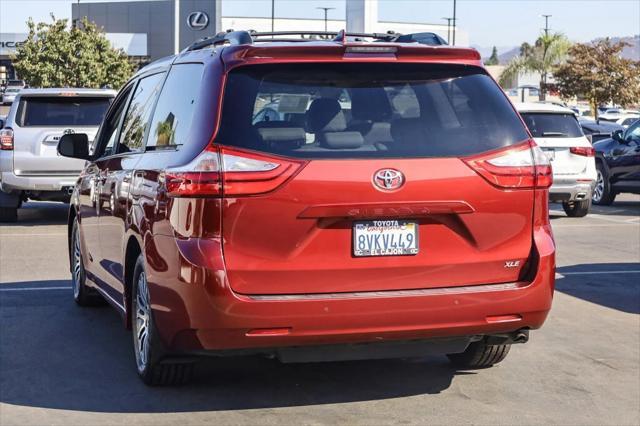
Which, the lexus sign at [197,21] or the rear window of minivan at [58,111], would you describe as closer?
the rear window of minivan at [58,111]

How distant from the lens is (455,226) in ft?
19.1

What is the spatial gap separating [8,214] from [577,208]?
8657 mm

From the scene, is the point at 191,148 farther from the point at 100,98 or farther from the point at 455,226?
the point at 100,98

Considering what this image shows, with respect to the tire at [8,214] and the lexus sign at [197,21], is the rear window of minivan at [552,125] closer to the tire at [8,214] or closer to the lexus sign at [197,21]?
the tire at [8,214]

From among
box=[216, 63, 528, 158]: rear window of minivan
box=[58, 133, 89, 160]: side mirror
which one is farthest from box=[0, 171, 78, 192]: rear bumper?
box=[216, 63, 528, 158]: rear window of minivan

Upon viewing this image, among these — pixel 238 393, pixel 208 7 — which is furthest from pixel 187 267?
pixel 208 7

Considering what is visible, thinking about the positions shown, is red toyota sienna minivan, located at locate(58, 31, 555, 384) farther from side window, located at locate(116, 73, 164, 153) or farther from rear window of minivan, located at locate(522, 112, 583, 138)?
rear window of minivan, located at locate(522, 112, 583, 138)

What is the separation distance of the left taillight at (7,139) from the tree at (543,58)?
181 ft

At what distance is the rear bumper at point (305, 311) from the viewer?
5.57 metres

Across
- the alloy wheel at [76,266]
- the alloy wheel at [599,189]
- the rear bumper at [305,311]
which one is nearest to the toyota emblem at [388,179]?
the rear bumper at [305,311]

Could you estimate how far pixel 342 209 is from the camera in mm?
5594

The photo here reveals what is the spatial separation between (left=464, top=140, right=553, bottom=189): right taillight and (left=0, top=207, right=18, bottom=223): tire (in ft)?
38.8

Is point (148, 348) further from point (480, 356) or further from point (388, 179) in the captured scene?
point (480, 356)

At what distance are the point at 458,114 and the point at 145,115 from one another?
2.20 meters
